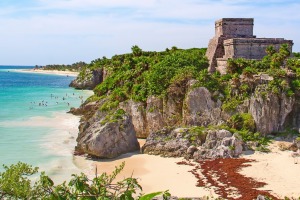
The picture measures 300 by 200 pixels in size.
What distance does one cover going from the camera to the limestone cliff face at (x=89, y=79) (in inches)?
2872

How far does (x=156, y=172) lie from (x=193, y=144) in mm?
3979

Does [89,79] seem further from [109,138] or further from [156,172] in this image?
[156,172]

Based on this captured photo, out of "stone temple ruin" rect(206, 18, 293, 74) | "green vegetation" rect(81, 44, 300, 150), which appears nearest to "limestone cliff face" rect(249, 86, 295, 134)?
"green vegetation" rect(81, 44, 300, 150)

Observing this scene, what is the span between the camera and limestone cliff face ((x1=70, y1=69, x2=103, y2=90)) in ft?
239

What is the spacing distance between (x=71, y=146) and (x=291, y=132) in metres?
14.7

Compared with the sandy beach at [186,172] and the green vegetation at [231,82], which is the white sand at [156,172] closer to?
the sandy beach at [186,172]

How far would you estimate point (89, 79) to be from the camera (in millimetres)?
74938

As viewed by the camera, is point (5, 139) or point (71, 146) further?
point (5, 139)

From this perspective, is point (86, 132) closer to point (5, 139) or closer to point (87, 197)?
point (5, 139)

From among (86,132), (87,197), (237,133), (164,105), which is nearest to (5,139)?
(86,132)

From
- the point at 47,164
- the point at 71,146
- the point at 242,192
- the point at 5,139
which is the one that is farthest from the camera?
the point at 5,139

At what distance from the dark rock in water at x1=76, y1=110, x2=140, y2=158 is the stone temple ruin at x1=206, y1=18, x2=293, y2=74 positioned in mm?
9437

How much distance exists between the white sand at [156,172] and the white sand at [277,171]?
3014mm

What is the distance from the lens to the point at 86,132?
25.6 meters
